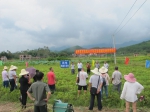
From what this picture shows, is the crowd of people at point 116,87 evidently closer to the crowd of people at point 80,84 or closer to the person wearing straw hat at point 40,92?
the crowd of people at point 80,84

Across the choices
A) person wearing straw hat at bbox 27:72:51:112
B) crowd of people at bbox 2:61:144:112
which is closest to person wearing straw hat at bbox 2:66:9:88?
crowd of people at bbox 2:61:144:112

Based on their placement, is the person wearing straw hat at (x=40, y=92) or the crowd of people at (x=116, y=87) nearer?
the person wearing straw hat at (x=40, y=92)

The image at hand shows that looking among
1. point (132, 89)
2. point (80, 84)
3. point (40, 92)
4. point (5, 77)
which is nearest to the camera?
point (40, 92)

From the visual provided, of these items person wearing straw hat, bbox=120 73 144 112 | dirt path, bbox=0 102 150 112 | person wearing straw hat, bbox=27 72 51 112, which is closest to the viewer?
person wearing straw hat, bbox=27 72 51 112

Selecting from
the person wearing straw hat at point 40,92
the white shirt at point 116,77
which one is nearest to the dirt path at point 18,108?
the white shirt at point 116,77

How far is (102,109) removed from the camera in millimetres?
7977

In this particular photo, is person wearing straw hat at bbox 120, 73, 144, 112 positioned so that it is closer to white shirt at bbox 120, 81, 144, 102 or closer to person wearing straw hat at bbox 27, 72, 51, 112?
white shirt at bbox 120, 81, 144, 102

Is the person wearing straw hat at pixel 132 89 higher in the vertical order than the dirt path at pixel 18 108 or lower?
higher

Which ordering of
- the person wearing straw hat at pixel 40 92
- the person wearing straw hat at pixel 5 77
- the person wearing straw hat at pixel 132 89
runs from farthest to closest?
the person wearing straw hat at pixel 5 77
the person wearing straw hat at pixel 132 89
the person wearing straw hat at pixel 40 92

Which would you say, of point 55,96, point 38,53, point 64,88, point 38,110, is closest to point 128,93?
point 38,110

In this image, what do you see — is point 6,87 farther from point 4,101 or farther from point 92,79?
point 92,79

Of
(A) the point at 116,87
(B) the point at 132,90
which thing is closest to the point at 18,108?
(A) the point at 116,87

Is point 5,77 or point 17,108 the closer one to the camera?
point 17,108

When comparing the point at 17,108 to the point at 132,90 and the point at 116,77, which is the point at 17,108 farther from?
the point at 132,90
